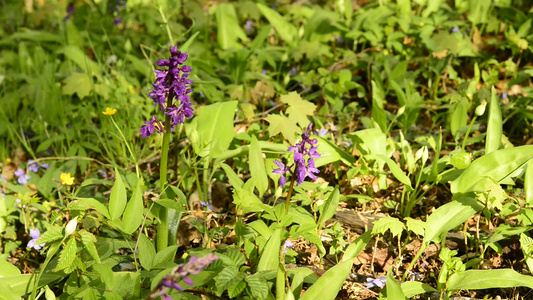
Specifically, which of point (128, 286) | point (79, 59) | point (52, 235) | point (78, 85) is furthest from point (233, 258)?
point (79, 59)

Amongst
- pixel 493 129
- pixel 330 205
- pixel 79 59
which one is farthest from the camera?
pixel 79 59

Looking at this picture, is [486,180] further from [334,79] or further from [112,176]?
[112,176]

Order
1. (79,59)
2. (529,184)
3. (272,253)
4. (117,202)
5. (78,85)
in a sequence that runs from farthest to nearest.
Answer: (79,59)
(78,85)
(529,184)
(117,202)
(272,253)

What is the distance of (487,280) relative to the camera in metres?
1.86

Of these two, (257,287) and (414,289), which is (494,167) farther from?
(257,287)

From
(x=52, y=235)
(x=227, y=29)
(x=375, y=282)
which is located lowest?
(x=375, y=282)

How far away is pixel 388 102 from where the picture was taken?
3479mm

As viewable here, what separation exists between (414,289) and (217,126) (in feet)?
4.18

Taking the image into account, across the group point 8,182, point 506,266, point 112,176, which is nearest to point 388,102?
point 506,266

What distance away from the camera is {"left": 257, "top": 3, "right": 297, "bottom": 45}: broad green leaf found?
12.8ft

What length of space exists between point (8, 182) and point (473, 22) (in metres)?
3.44

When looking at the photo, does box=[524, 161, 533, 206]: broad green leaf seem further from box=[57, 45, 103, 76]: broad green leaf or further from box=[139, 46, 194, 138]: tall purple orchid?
box=[57, 45, 103, 76]: broad green leaf

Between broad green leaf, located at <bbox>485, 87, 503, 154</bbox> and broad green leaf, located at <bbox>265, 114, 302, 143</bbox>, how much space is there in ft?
3.19

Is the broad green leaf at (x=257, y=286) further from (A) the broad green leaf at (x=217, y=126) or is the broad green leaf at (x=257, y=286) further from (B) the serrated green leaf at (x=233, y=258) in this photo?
(A) the broad green leaf at (x=217, y=126)
